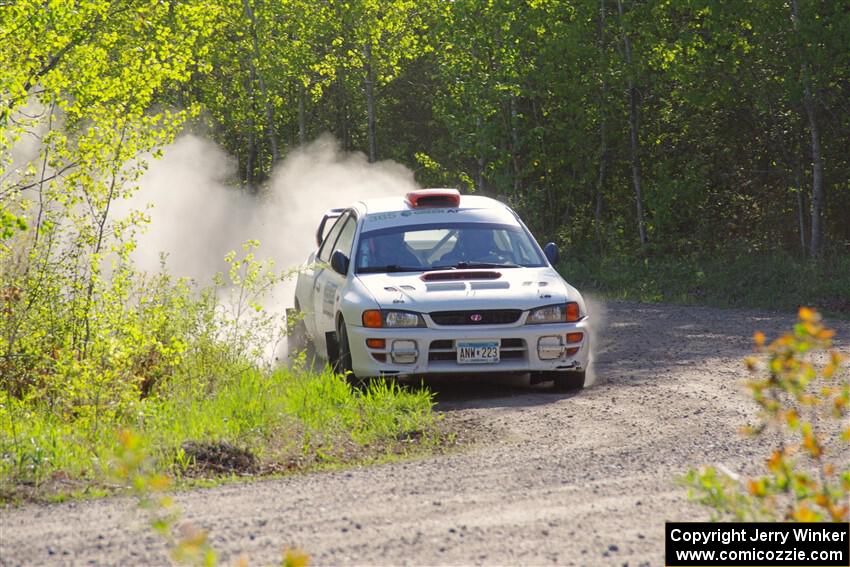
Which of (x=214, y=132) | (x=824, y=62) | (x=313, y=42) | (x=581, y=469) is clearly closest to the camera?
(x=581, y=469)

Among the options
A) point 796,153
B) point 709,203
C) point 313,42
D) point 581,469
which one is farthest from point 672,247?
point 581,469

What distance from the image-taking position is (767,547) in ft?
18.2

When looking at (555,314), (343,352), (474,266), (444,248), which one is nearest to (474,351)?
(555,314)

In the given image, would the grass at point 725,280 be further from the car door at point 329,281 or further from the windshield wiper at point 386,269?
the windshield wiper at point 386,269

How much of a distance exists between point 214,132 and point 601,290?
2264cm

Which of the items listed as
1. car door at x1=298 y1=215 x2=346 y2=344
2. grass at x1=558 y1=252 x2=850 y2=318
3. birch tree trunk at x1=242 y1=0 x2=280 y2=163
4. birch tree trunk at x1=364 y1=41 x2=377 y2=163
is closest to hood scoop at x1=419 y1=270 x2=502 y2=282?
car door at x1=298 y1=215 x2=346 y2=344

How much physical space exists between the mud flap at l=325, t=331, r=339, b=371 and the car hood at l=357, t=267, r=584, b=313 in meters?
0.64

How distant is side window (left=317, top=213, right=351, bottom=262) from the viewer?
13680mm

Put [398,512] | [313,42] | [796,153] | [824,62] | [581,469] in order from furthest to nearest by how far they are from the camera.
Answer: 1. [313,42]
2. [796,153]
3. [824,62]
4. [581,469]
5. [398,512]

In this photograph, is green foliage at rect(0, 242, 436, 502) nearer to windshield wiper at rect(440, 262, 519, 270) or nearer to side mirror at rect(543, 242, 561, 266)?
windshield wiper at rect(440, 262, 519, 270)

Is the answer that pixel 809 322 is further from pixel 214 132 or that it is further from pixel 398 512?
pixel 214 132

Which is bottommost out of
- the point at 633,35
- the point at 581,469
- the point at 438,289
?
the point at 581,469

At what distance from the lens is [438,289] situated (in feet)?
37.9

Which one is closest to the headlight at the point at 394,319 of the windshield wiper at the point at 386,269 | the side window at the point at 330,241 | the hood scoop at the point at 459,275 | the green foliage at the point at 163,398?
the green foliage at the point at 163,398
